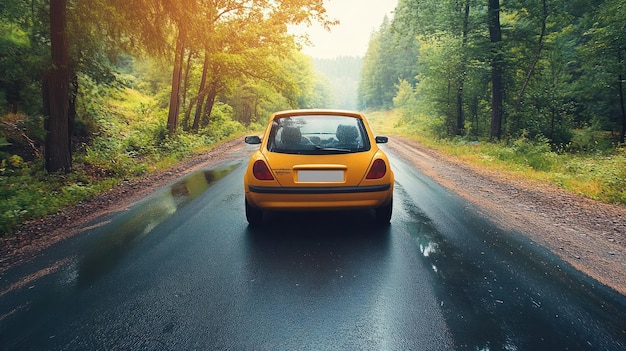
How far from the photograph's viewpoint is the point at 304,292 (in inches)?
110

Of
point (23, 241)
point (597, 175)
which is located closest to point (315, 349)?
point (23, 241)

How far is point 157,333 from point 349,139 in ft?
10.1

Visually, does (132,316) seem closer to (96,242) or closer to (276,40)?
(96,242)

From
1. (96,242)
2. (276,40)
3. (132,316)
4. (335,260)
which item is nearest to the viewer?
(132,316)

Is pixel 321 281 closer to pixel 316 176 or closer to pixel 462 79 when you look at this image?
pixel 316 176

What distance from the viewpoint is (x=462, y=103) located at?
61.9ft

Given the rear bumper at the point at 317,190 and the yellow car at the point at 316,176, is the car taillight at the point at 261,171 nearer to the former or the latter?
the yellow car at the point at 316,176

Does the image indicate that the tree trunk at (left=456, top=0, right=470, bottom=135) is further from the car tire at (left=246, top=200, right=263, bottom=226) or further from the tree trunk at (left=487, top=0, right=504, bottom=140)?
the car tire at (left=246, top=200, right=263, bottom=226)

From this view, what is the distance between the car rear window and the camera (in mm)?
4171

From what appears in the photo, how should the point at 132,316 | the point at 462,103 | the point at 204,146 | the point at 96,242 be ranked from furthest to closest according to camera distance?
the point at 462,103 < the point at 204,146 < the point at 96,242 < the point at 132,316

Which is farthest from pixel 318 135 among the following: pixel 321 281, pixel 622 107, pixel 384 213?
pixel 622 107

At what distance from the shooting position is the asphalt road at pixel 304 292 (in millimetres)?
2203

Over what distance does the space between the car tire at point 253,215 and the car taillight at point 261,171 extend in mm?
487

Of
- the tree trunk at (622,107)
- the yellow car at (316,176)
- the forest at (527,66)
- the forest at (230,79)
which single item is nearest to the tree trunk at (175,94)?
the forest at (230,79)
